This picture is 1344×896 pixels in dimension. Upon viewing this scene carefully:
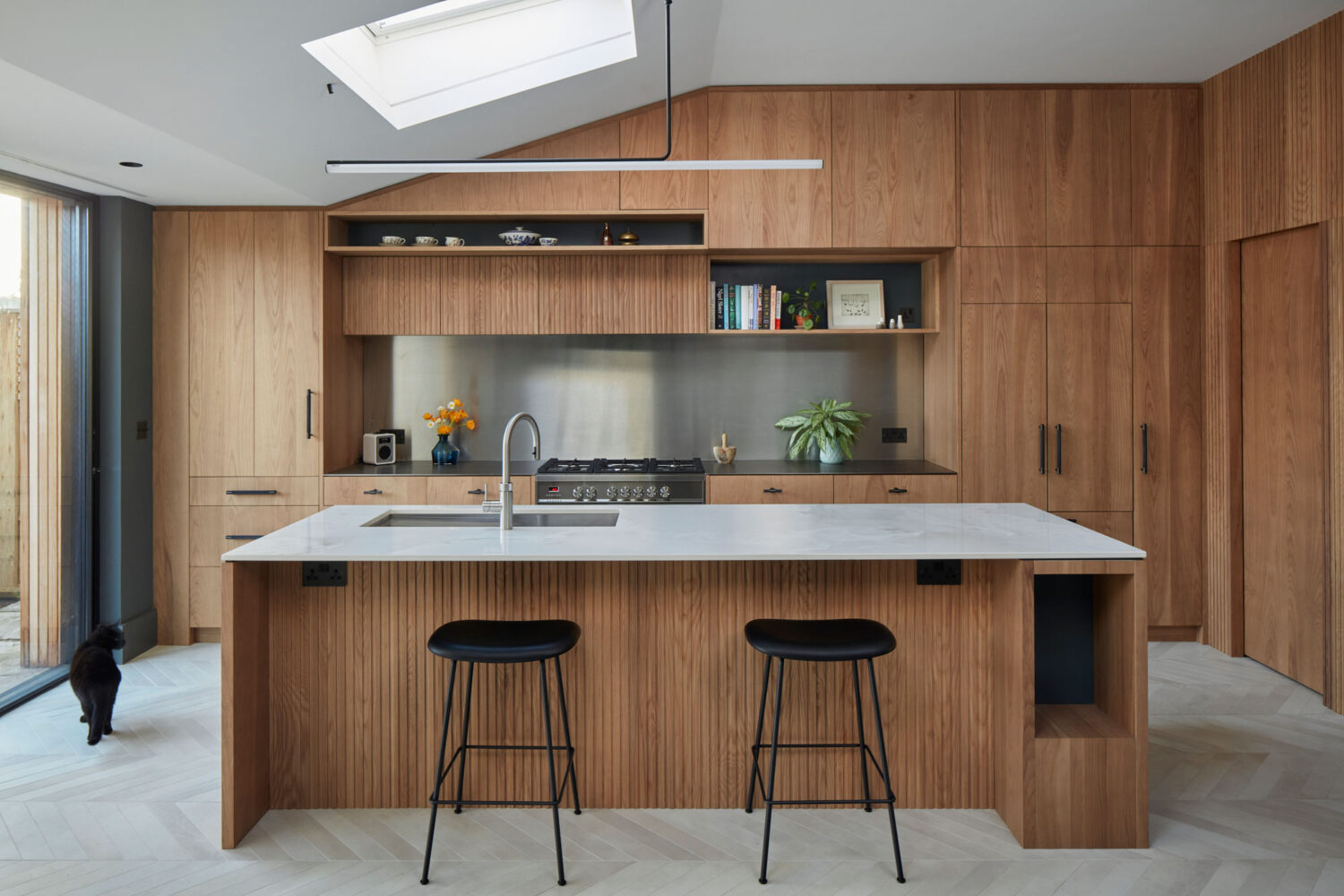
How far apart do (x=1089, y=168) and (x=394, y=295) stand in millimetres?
3634

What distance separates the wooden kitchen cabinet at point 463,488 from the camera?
14.4 feet

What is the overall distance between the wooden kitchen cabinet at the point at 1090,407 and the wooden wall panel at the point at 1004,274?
161 mm

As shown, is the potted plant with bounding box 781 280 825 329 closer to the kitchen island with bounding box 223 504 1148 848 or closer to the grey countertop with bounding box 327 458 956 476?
the grey countertop with bounding box 327 458 956 476

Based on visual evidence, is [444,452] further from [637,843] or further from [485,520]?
[637,843]

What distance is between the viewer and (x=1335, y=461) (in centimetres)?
359

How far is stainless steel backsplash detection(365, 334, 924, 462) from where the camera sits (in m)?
4.98

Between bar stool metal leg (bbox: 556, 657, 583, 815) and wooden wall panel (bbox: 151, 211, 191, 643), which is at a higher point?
wooden wall panel (bbox: 151, 211, 191, 643)

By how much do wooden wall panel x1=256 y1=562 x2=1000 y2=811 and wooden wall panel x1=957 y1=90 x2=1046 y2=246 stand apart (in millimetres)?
2350

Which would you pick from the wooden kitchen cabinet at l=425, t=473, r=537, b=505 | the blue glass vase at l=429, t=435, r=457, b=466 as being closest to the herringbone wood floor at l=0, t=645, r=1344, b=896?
the wooden kitchen cabinet at l=425, t=473, r=537, b=505

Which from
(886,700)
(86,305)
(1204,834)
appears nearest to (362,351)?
(86,305)

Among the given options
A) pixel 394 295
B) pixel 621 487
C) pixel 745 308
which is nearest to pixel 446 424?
pixel 394 295

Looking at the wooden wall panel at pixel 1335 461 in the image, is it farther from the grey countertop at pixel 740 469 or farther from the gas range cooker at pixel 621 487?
the gas range cooker at pixel 621 487

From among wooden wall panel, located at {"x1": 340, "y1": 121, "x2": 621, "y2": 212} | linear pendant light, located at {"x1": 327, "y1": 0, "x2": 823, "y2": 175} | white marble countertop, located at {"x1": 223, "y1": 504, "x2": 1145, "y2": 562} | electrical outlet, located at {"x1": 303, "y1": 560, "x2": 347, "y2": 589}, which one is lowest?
electrical outlet, located at {"x1": 303, "y1": 560, "x2": 347, "y2": 589}

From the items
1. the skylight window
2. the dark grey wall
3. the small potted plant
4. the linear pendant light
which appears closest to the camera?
the linear pendant light
